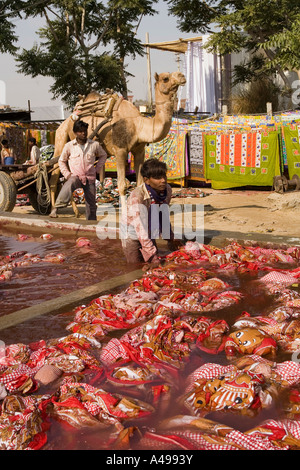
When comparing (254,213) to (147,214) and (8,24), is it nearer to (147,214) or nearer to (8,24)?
(147,214)

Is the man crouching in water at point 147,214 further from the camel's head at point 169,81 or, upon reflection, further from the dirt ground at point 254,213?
the camel's head at point 169,81

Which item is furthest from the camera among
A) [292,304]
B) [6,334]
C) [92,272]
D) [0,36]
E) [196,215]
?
[0,36]

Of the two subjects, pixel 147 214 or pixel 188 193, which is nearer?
pixel 147 214

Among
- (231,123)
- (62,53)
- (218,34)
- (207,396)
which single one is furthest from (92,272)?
(62,53)

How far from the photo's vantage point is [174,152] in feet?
54.6

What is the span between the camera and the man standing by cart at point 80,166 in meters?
8.41

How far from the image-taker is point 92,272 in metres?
5.76

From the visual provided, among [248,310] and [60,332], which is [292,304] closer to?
[248,310]

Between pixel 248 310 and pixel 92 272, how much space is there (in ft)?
7.32

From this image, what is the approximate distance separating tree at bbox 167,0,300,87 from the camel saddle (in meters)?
9.41

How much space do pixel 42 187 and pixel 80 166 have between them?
243cm

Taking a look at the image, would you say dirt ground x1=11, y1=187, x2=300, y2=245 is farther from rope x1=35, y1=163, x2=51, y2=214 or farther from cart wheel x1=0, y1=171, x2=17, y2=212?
cart wheel x1=0, y1=171, x2=17, y2=212

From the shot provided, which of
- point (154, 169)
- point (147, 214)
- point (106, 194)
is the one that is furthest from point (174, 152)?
point (154, 169)

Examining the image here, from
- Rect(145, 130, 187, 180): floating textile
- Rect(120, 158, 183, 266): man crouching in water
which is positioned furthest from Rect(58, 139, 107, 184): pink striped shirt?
Rect(145, 130, 187, 180): floating textile
